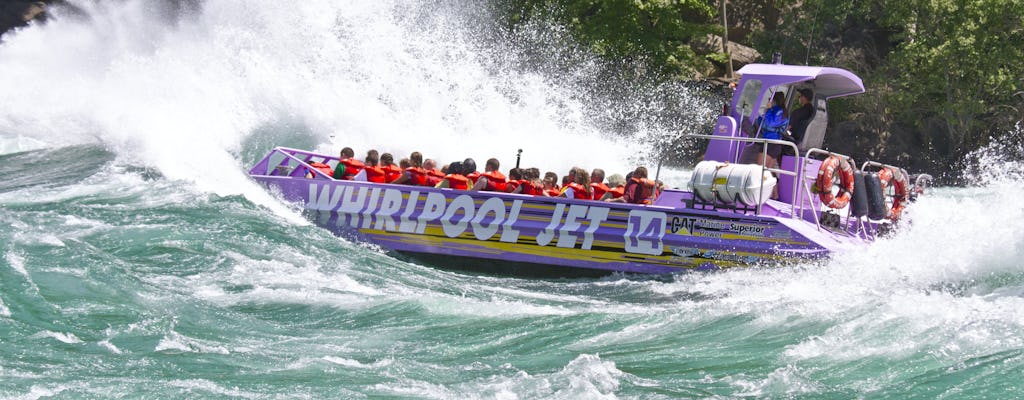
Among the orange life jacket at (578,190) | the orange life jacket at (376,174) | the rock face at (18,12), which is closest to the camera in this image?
the orange life jacket at (578,190)

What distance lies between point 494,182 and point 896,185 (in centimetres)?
502

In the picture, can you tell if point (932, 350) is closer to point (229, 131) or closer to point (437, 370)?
point (437, 370)

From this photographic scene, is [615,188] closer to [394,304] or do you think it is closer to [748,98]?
[748,98]

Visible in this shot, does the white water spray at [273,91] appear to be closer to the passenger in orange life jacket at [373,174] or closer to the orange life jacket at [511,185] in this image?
the passenger in orange life jacket at [373,174]

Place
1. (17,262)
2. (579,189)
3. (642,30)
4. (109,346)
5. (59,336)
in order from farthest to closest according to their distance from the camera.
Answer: (642,30) → (579,189) → (17,262) → (59,336) → (109,346)

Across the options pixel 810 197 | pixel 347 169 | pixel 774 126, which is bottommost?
pixel 347 169

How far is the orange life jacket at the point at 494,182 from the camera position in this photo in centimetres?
1406

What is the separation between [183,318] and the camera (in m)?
9.55

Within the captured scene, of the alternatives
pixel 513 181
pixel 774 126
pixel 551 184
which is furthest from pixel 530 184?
pixel 774 126

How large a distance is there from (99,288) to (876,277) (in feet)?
25.3

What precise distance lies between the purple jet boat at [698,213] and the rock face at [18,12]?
28133 millimetres

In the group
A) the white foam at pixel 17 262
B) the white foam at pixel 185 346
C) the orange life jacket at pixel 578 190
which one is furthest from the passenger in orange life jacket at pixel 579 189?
the white foam at pixel 17 262

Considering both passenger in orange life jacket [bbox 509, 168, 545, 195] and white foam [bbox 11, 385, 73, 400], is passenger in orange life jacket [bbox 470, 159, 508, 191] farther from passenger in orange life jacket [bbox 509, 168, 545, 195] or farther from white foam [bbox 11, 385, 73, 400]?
white foam [bbox 11, 385, 73, 400]

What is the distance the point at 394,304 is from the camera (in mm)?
10711
